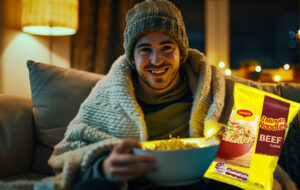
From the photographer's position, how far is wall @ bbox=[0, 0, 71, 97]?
7.15 ft

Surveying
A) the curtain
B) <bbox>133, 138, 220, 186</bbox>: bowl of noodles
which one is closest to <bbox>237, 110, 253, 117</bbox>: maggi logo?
<bbox>133, 138, 220, 186</bbox>: bowl of noodles

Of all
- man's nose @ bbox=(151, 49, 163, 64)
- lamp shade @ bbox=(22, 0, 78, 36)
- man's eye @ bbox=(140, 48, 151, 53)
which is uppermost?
lamp shade @ bbox=(22, 0, 78, 36)

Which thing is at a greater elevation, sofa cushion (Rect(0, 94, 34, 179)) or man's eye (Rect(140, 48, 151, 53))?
man's eye (Rect(140, 48, 151, 53))

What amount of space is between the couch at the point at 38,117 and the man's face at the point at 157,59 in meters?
0.33

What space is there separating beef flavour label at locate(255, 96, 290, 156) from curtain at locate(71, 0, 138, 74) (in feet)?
6.55

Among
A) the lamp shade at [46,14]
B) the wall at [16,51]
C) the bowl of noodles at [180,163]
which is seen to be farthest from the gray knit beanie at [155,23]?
the wall at [16,51]

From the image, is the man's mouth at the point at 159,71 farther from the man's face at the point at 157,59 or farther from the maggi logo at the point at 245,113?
the maggi logo at the point at 245,113

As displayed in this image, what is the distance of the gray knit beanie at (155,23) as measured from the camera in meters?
1.17

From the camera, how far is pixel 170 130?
1171mm

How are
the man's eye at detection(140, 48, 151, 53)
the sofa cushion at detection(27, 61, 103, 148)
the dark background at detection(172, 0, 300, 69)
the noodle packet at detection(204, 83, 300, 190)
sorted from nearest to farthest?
the noodle packet at detection(204, 83, 300, 190) → the man's eye at detection(140, 48, 151, 53) → the sofa cushion at detection(27, 61, 103, 148) → the dark background at detection(172, 0, 300, 69)

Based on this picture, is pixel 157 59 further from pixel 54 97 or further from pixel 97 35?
pixel 97 35

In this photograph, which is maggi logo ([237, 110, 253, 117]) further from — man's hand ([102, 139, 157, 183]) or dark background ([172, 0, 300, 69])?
dark background ([172, 0, 300, 69])

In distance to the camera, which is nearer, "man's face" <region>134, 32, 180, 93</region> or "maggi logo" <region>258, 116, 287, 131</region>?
"maggi logo" <region>258, 116, 287, 131</region>

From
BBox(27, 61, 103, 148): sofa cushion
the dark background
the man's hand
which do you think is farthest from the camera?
the dark background
